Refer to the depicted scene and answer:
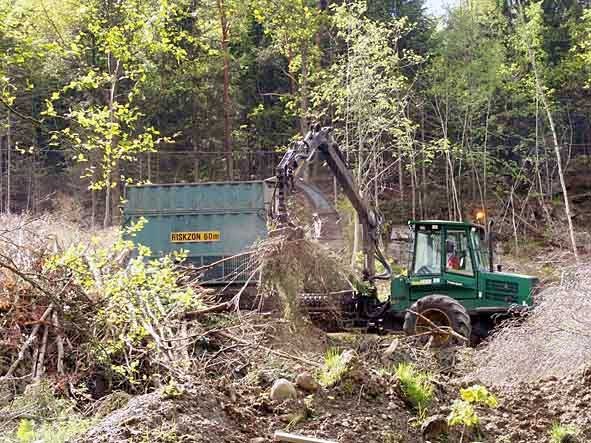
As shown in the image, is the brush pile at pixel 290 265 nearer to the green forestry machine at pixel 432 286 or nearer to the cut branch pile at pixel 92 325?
the green forestry machine at pixel 432 286

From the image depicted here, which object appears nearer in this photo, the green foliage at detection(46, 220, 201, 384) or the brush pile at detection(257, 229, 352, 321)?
the green foliage at detection(46, 220, 201, 384)

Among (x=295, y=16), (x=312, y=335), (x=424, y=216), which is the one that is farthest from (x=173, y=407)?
(x=424, y=216)

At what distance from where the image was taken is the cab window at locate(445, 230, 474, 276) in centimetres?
1078

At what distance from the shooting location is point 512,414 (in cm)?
577

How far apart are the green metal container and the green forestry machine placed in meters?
1.62

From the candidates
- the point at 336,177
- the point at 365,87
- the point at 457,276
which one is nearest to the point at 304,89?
the point at 365,87

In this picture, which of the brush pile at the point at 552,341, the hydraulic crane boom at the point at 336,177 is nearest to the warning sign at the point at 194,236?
the hydraulic crane boom at the point at 336,177

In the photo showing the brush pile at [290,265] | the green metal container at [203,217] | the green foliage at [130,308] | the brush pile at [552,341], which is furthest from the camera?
the green metal container at [203,217]

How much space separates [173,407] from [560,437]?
121 inches

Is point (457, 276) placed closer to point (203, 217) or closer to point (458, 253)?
point (458, 253)

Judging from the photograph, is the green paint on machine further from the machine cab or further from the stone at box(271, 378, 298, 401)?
the stone at box(271, 378, 298, 401)

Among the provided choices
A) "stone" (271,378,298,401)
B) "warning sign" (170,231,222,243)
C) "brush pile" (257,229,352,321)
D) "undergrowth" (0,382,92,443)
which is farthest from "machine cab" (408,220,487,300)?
"undergrowth" (0,382,92,443)

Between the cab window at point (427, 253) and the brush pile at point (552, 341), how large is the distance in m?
3.15

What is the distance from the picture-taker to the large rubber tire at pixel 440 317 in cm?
984
